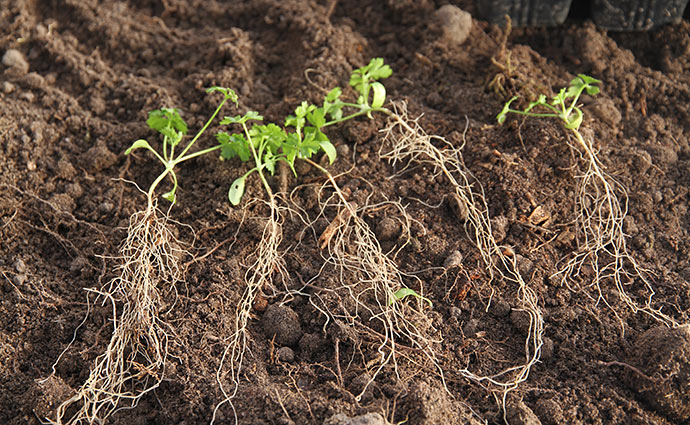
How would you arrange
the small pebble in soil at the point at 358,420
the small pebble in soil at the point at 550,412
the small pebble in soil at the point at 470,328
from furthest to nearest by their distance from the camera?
the small pebble in soil at the point at 470,328, the small pebble in soil at the point at 550,412, the small pebble in soil at the point at 358,420

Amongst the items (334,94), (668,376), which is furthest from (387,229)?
(668,376)

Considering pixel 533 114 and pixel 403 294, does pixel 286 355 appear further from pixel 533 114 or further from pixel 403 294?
pixel 533 114

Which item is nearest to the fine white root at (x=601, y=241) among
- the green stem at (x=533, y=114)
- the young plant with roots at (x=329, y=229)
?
the green stem at (x=533, y=114)

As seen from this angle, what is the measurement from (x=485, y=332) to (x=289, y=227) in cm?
72

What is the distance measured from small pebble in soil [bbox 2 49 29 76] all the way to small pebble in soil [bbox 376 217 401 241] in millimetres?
1581

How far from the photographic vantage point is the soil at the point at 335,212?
1.82 meters

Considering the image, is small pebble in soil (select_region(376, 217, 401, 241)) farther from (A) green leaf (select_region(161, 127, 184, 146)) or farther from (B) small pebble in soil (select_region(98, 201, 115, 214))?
(B) small pebble in soil (select_region(98, 201, 115, 214))

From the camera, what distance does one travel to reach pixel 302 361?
75.5 inches

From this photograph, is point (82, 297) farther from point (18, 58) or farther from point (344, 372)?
point (18, 58)

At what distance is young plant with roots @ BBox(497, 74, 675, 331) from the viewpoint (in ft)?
6.97

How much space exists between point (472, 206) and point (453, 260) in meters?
0.20

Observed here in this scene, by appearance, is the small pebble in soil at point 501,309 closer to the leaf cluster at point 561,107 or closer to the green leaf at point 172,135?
the leaf cluster at point 561,107

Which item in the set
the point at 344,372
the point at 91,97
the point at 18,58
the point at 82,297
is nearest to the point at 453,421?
the point at 344,372

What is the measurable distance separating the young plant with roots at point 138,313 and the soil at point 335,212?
4cm
